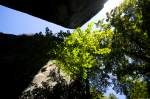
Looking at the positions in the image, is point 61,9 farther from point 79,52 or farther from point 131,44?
point 79,52

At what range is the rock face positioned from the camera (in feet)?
56.2

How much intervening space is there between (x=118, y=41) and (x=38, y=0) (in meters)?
6.38

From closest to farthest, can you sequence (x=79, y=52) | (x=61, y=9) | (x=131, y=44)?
(x=79, y=52) → (x=61, y=9) → (x=131, y=44)

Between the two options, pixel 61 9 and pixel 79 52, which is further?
pixel 61 9

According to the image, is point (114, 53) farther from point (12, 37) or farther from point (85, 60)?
point (12, 37)

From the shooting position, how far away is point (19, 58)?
47.2 ft

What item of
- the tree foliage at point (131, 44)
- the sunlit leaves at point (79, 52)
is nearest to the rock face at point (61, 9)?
the tree foliage at point (131, 44)

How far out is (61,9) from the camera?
1797cm

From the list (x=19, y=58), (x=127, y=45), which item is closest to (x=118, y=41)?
(x=127, y=45)

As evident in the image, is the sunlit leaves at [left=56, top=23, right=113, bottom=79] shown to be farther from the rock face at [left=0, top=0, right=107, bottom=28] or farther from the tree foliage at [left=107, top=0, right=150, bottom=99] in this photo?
the rock face at [left=0, top=0, right=107, bottom=28]

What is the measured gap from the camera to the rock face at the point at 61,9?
17.1 meters

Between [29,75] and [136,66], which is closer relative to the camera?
[29,75]

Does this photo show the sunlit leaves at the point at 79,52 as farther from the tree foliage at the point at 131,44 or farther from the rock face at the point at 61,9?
the rock face at the point at 61,9

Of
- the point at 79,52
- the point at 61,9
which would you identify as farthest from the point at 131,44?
the point at 79,52
